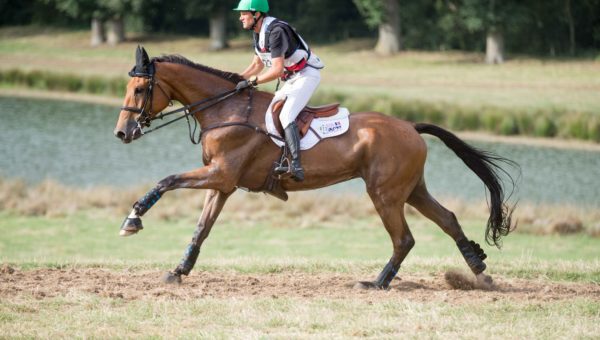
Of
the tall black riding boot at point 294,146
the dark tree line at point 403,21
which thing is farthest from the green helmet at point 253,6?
the dark tree line at point 403,21

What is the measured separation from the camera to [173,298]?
9.26 metres

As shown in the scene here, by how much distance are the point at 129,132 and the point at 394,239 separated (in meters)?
3.13

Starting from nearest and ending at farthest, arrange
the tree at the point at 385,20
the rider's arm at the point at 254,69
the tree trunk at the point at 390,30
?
1. the rider's arm at the point at 254,69
2. the tree at the point at 385,20
3. the tree trunk at the point at 390,30

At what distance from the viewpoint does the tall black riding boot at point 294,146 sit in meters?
9.82

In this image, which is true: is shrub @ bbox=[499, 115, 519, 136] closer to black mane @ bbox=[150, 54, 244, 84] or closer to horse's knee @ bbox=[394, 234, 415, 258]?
horse's knee @ bbox=[394, 234, 415, 258]

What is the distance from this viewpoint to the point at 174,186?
959 cm

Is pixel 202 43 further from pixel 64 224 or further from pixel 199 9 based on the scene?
pixel 64 224

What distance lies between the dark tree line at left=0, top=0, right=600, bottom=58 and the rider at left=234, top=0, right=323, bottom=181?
121ft

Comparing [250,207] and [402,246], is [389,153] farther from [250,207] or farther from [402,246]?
[250,207]

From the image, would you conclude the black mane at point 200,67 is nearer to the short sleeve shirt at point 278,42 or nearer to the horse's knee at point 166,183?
the short sleeve shirt at point 278,42

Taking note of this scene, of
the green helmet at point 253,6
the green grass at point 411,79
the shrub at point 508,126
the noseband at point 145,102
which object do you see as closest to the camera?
the green helmet at point 253,6

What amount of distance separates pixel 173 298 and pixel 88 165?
20.6 m

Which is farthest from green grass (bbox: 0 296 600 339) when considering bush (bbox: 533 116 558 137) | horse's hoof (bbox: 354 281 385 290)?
bush (bbox: 533 116 558 137)

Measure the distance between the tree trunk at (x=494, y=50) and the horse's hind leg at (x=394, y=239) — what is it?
38819 millimetres
